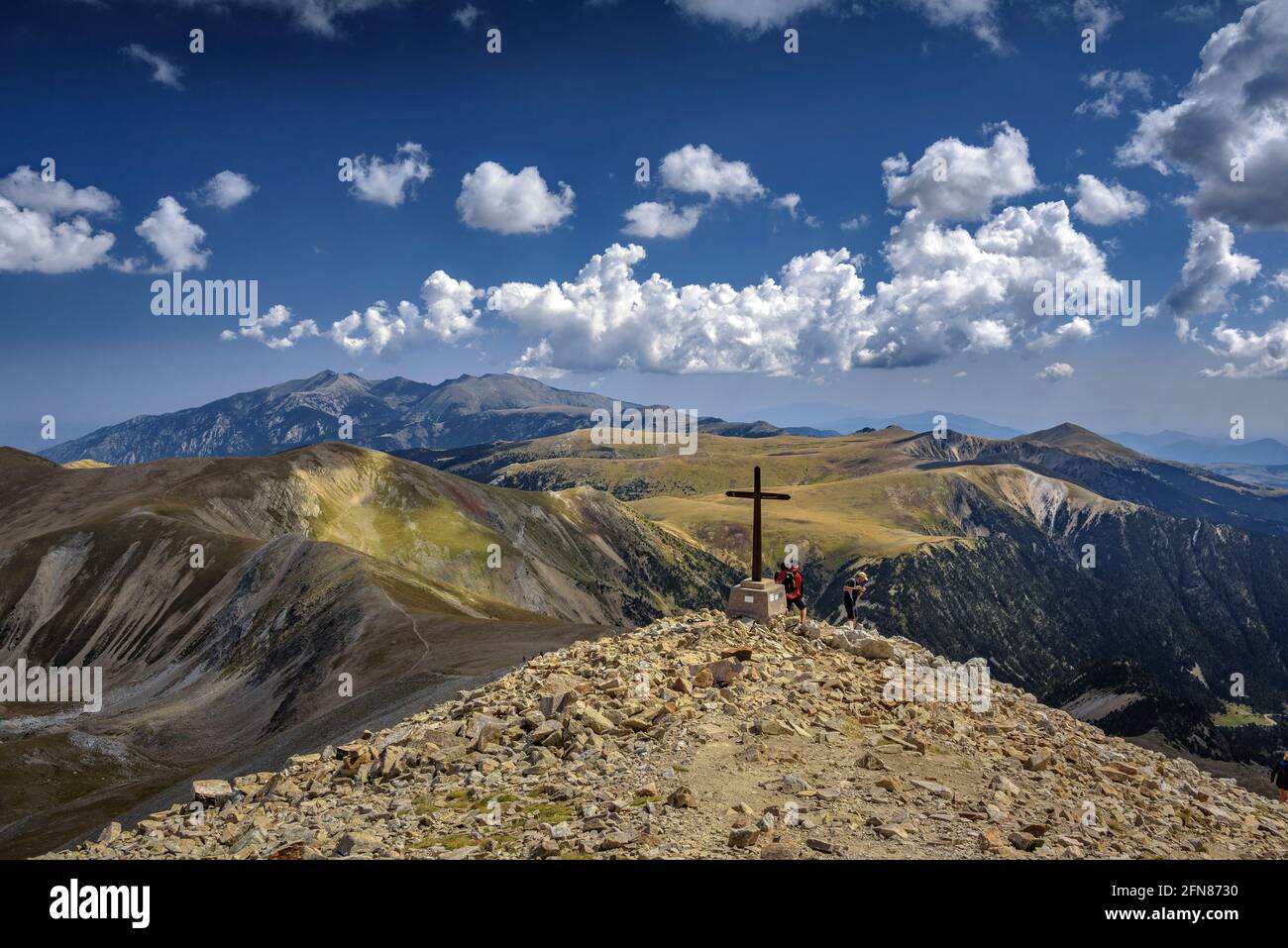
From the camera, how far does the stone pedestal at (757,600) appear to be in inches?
1008

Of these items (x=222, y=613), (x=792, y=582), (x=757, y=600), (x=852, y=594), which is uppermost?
(x=792, y=582)

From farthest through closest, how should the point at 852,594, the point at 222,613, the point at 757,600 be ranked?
the point at 222,613
the point at 852,594
the point at 757,600

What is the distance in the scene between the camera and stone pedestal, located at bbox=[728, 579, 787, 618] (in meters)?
25.6

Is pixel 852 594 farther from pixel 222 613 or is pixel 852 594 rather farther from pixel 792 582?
pixel 222 613

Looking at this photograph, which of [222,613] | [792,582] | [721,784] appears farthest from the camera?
[222,613]

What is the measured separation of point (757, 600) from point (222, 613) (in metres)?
93.4

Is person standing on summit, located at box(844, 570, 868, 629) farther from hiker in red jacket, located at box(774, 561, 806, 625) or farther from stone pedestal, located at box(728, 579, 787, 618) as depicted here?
stone pedestal, located at box(728, 579, 787, 618)

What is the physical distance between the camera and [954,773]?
1548 cm

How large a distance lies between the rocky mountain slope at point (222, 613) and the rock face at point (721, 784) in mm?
28496

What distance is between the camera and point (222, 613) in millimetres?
96312

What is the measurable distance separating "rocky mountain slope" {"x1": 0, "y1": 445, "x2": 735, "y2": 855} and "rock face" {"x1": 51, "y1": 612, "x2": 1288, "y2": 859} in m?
28.5

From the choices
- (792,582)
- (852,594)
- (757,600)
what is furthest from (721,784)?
(852,594)

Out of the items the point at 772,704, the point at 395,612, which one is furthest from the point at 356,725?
the point at 772,704
